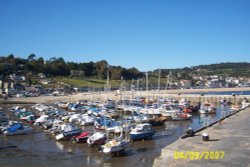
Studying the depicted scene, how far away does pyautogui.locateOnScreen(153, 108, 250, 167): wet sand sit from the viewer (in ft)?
70.2

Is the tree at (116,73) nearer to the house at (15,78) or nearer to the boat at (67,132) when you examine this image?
the house at (15,78)

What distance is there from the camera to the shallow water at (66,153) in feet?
86.6

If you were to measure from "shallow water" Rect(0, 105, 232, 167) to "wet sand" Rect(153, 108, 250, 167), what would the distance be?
266cm

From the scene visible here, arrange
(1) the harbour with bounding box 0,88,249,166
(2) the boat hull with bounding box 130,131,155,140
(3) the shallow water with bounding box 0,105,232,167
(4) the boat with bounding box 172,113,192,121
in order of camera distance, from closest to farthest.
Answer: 1. (3) the shallow water with bounding box 0,105,232,167
2. (1) the harbour with bounding box 0,88,249,166
3. (2) the boat hull with bounding box 130,131,155,140
4. (4) the boat with bounding box 172,113,192,121

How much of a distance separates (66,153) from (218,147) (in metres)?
12.1

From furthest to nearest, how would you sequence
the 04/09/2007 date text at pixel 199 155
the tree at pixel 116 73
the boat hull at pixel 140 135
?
the tree at pixel 116 73, the boat hull at pixel 140 135, the 04/09/2007 date text at pixel 199 155

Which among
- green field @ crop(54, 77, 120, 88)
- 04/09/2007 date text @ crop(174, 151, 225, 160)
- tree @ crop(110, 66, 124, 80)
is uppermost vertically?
tree @ crop(110, 66, 124, 80)

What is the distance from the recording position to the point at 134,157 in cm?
2792

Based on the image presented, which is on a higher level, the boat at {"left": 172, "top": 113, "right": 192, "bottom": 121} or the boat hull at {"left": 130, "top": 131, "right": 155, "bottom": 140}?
the boat at {"left": 172, "top": 113, "right": 192, "bottom": 121}

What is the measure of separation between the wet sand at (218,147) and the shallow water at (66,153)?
2.66m

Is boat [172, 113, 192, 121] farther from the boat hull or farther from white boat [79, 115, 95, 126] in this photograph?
the boat hull

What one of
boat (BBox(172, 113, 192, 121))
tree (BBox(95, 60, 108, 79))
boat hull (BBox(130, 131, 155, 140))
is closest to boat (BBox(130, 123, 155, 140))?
boat hull (BBox(130, 131, 155, 140))

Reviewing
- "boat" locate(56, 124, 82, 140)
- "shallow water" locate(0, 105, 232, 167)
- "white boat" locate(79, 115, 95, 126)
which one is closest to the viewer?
"shallow water" locate(0, 105, 232, 167)

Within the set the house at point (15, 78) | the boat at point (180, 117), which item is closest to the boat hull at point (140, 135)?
the boat at point (180, 117)
